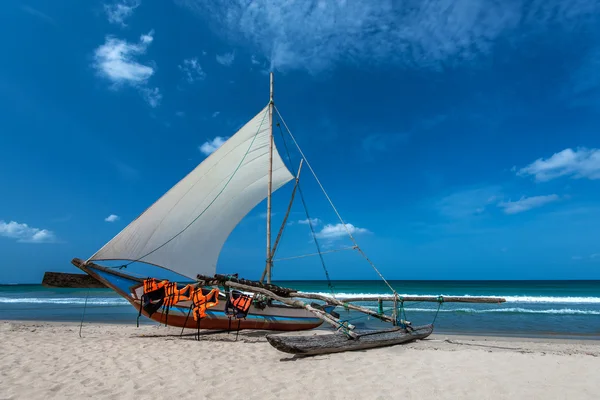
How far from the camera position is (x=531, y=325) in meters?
14.8

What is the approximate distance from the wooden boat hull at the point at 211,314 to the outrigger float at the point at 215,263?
3 centimetres

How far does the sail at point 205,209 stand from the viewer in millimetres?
10391

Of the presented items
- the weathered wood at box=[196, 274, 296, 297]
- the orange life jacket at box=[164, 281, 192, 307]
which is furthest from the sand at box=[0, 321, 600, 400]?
the weathered wood at box=[196, 274, 296, 297]

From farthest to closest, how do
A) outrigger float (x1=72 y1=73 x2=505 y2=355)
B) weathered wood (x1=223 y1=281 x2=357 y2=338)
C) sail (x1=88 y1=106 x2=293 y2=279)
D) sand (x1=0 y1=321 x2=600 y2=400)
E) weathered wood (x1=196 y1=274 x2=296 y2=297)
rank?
1. sail (x1=88 y1=106 x2=293 y2=279)
2. weathered wood (x1=196 y1=274 x2=296 y2=297)
3. outrigger float (x1=72 y1=73 x2=505 y2=355)
4. weathered wood (x1=223 y1=281 x2=357 y2=338)
5. sand (x1=0 y1=321 x2=600 y2=400)

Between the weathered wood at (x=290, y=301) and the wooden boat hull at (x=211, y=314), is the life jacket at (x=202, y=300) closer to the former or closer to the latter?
the weathered wood at (x=290, y=301)

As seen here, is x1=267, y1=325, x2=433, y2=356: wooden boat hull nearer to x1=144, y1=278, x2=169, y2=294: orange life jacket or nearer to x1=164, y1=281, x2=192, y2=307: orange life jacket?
x1=164, y1=281, x2=192, y2=307: orange life jacket

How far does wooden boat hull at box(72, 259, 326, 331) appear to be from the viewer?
9773 millimetres

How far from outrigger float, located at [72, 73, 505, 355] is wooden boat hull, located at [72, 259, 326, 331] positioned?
0.03 meters

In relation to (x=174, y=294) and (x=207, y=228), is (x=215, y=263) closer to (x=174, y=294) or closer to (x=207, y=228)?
(x=207, y=228)

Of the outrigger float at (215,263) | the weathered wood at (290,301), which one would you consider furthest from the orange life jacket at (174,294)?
the weathered wood at (290,301)

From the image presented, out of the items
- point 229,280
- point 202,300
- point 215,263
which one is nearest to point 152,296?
point 202,300

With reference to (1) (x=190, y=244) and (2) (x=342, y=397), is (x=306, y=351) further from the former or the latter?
(1) (x=190, y=244)

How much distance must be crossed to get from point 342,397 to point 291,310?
7326 millimetres

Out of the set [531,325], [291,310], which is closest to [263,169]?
[291,310]
